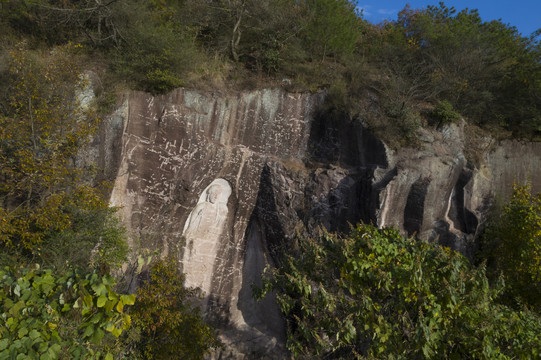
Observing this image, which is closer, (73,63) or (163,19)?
(73,63)

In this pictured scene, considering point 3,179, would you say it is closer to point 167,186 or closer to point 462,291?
point 167,186

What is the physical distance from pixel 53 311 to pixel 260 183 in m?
9.37

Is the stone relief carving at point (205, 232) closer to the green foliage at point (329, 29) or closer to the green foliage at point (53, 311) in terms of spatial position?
the green foliage at point (329, 29)

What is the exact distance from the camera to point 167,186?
11898mm

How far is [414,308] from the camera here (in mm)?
5773

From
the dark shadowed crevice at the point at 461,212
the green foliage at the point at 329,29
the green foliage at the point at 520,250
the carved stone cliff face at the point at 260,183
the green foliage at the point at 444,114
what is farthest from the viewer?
the green foliage at the point at 329,29

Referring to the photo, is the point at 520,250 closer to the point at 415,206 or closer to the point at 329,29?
the point at 415,206

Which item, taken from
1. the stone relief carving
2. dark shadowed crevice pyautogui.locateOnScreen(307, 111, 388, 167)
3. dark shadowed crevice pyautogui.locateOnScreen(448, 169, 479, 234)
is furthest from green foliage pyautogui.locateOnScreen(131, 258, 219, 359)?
dark shadowed crevice pyautogui.locateOnScreen(448, 169, 479, 234)

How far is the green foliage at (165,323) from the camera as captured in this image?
8.67 meters

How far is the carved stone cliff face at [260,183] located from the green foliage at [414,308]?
5100 millimetres

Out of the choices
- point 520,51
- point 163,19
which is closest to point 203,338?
point 163,19

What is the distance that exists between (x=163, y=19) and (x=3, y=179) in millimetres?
9473

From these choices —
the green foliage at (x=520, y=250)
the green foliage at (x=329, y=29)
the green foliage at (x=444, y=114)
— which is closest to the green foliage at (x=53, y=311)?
the green foliage at (x=520, y=250)

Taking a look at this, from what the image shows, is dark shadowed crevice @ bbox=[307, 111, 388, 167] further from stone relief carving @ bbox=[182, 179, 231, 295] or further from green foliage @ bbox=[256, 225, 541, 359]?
green foliage @ bbox=[256, 225, 541, 359]
